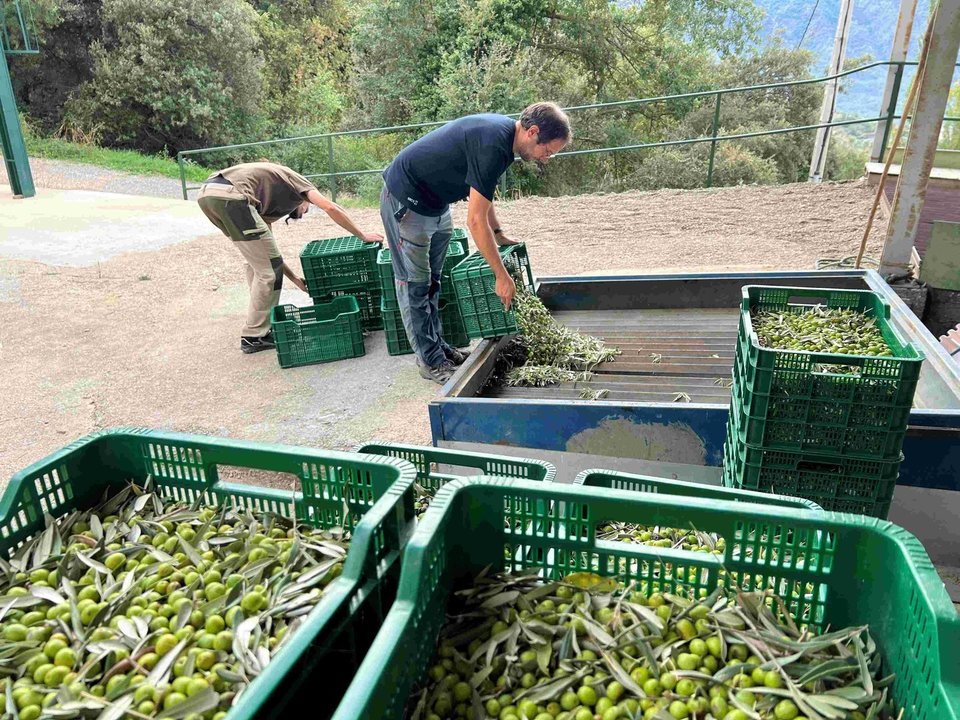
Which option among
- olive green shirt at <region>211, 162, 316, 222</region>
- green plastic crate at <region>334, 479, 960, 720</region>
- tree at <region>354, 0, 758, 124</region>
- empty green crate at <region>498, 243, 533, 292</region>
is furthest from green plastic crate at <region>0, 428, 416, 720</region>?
tree at <region>354, 0, 758, 124</region>

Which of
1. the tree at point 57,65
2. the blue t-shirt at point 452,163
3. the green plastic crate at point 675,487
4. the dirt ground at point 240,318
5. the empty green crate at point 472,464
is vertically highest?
the tree at point 57,65

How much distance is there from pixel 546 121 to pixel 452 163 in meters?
0.79

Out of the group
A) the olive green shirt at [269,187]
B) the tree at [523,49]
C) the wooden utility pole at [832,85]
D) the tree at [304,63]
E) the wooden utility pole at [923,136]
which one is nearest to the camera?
the wooden utility pole at [923,136]

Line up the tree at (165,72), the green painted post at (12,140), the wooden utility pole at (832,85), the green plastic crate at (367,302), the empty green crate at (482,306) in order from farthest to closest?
the tree at (165,72) → the wooden utility pole at (832,85) → the green painted post at (12,140) → the green plastic crate at (367,302) → the empty green crate at (482,306)

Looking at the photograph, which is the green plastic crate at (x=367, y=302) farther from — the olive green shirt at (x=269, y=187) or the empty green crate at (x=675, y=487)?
the empty green crate at (x=675, y=487)

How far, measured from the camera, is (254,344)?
21.3ft

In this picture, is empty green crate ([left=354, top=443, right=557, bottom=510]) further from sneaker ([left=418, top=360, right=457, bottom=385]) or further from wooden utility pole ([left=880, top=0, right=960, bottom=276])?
wooden utility pole ([left=880, top=0, right=960, bottom=276])

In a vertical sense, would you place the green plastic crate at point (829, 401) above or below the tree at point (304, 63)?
below

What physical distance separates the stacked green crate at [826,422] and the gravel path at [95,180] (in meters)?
15.8

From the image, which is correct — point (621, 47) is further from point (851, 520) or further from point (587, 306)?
point (851, 520)

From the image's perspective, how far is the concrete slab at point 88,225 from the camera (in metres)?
9.87

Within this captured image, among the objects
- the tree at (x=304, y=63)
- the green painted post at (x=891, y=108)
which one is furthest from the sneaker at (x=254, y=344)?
the tree at (x=304, y=63)

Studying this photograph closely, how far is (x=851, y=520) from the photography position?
1.61 m

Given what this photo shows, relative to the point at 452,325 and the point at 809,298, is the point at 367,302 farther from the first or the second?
the point at 809,298
